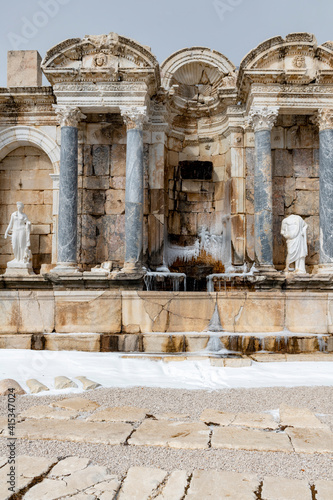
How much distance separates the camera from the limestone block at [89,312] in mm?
9828

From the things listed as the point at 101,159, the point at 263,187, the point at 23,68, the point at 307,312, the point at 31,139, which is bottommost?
the point at 307,312

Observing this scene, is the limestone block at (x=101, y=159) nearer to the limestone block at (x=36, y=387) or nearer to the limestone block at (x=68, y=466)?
the limestone block at (x=36, y=387)

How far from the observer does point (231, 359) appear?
7.61 m

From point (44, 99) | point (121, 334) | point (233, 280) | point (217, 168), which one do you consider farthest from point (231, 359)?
point (44, 99)

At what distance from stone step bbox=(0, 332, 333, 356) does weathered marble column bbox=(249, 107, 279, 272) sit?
2.57m

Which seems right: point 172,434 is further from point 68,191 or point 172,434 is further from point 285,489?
point 68,191

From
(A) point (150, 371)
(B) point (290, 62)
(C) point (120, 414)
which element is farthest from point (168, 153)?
(C) point (120, 414)

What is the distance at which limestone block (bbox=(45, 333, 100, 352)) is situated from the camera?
9.02 meters

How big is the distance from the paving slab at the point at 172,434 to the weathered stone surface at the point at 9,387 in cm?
208

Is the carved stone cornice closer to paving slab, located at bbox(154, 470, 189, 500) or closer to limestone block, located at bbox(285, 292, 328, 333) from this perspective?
limestone block, located at bbox(285, 292, 328, 333)

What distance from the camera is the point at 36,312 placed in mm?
9914

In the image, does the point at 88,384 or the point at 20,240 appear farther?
the point at 20,240

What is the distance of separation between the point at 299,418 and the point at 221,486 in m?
1.74

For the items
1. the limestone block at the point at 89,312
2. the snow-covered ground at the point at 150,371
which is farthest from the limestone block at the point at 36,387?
the limestone block at the point at 89,312
